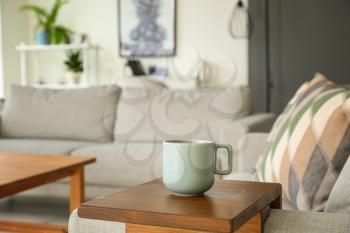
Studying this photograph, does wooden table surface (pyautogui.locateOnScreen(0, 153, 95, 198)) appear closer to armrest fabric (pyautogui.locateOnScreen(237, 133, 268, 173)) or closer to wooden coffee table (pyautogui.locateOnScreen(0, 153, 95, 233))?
wooden coffee table (pyautogui.locateOnScreen(0, 153, 95, 233))

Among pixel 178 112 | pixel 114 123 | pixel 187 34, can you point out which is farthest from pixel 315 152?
pixel 187 34

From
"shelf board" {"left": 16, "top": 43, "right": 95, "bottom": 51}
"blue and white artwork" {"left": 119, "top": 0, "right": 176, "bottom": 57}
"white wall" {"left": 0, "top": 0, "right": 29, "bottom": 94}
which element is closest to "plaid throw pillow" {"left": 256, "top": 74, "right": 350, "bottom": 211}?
"blue and white artwork" {"left": 119, "top": 0, "right": 176, "bottom": 57}

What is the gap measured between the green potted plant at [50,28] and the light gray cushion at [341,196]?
15.2ft

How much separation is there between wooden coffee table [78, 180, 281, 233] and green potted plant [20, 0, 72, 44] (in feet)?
15.0

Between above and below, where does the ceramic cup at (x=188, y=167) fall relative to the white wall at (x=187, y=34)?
below

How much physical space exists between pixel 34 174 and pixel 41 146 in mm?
1130

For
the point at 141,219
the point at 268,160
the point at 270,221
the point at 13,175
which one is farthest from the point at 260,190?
the point at 13,175

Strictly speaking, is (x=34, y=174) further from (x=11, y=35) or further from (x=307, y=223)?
(x=11, y=35)

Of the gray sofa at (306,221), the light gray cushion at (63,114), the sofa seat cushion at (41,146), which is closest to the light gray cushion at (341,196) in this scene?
the gray sofa at (306,221)

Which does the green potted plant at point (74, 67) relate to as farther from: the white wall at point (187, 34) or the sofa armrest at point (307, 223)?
the sofa armrest at point (307, 223)

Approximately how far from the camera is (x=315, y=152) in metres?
1.34

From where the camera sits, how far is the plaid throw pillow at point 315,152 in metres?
1.29

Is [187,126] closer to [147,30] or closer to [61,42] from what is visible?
[147,30]

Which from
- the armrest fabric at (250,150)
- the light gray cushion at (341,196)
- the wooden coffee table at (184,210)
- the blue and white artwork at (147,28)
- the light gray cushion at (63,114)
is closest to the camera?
the wooden coffee table at (184,210)
